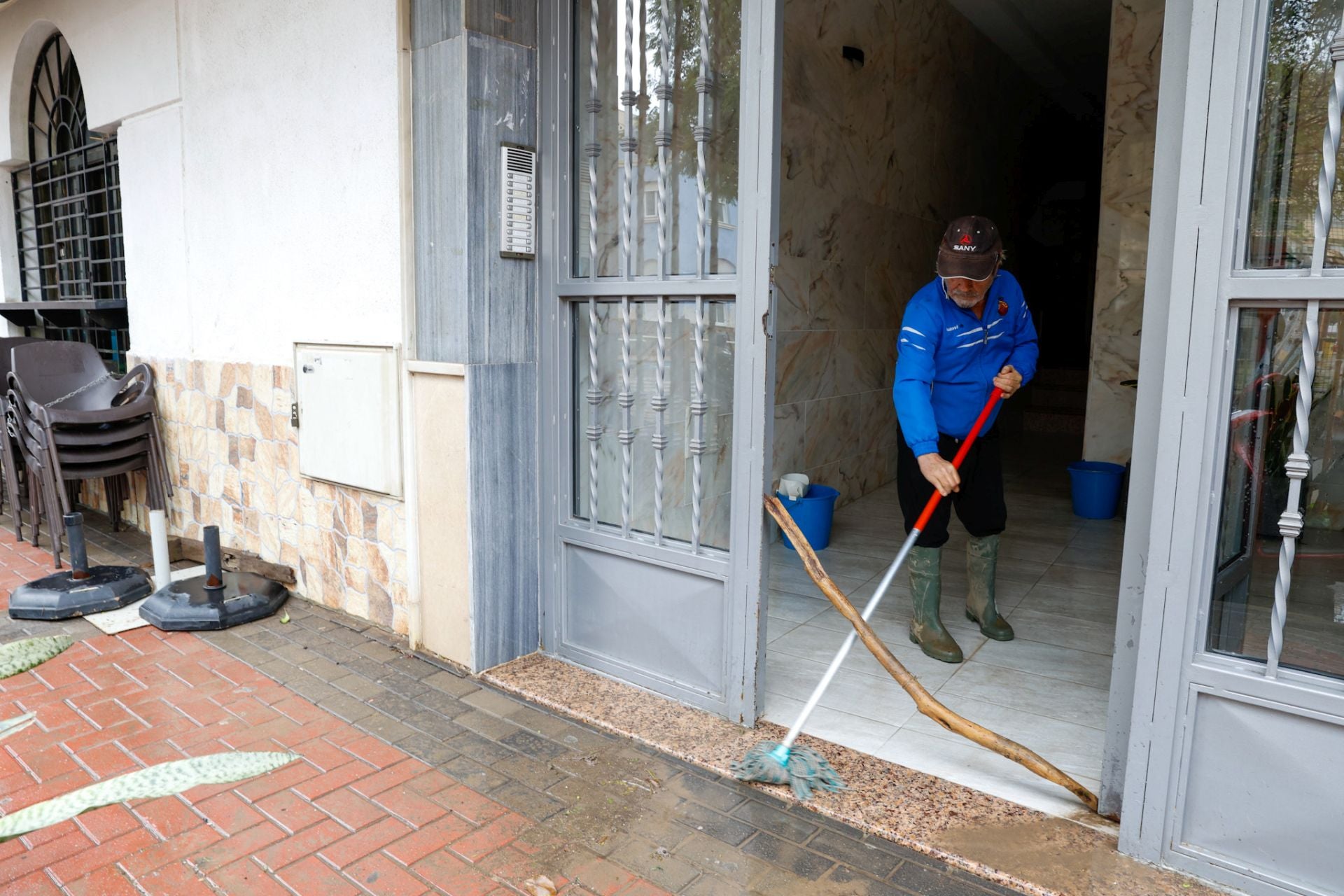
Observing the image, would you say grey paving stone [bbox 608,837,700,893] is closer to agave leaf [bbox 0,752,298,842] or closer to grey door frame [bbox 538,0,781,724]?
grey door frame [bbox 538,0,781,724]

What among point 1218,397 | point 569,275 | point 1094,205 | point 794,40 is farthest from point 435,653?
point 1094,205

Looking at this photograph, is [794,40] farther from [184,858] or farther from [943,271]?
[184,858]

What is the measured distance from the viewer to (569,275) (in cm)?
340

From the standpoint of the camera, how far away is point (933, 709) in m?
2.69

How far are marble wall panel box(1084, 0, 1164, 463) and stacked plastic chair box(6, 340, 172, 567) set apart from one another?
5906 millimetres

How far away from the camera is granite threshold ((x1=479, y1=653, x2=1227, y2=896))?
2.22 m

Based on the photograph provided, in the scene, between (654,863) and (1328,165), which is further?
(654,863)

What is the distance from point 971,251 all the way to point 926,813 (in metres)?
1.91

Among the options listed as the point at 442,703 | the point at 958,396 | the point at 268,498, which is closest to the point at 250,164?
the point at 268,498

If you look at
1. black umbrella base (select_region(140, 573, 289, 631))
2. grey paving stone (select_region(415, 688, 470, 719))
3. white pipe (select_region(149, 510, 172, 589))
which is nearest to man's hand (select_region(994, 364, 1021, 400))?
grey paving stone (select_region(415, 688, 470, 719))

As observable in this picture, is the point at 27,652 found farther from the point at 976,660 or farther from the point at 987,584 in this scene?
the point at 987,584

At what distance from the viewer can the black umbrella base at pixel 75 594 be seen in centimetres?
408

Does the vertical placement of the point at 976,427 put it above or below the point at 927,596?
above

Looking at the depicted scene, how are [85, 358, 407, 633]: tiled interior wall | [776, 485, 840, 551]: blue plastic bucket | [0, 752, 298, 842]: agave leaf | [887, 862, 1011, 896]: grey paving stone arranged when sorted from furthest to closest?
[776, 485, 840, 551]: blue plastic bucket
[85, 358, 407, 633]: tiled interior wall
[887, 862, 1011, 896]: grey paving stone
[0, 752, 298, 842]: agave leaf
